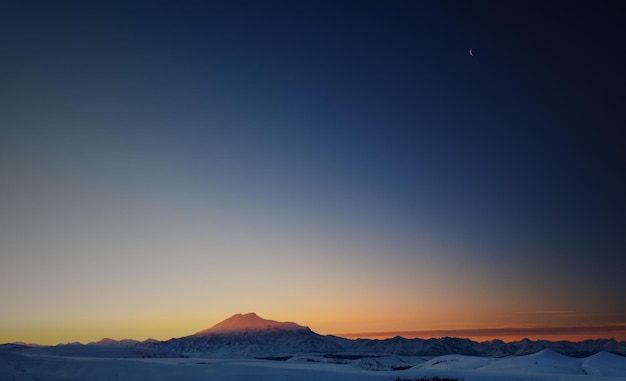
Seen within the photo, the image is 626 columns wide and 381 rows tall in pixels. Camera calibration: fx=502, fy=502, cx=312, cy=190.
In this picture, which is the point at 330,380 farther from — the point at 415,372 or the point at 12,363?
the point at 12,363

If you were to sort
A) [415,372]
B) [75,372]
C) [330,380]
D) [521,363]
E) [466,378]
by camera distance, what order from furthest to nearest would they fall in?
1. [521,363]
2. [415,372]
3. [466,378]
4. [330,380]
5. [75,372]

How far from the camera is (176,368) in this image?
6788 cm

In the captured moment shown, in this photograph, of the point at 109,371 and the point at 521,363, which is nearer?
the point at 109,371

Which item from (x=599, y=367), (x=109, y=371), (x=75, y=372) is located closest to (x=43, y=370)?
(x=75, y=372)

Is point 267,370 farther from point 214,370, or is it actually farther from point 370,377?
point 370,377

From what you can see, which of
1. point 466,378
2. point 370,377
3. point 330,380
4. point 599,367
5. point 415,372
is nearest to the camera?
point 330,380

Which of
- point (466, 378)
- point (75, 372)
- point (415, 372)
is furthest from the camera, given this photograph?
point (415, 372)

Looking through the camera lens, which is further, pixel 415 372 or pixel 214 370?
pixel 415 372

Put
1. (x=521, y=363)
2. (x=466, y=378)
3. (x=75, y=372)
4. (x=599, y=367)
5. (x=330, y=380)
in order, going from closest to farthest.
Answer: (x=75, y=372) < (x=330, y=380) < (x=466, y=378) < (x=521, y=363) < (x=599, y=367)

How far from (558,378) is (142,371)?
2594 inches

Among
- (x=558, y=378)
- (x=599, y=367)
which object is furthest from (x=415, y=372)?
(x=599, y=367)

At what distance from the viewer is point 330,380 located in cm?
6688

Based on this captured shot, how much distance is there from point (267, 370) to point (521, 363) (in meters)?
85.7

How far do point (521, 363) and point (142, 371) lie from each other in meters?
101
